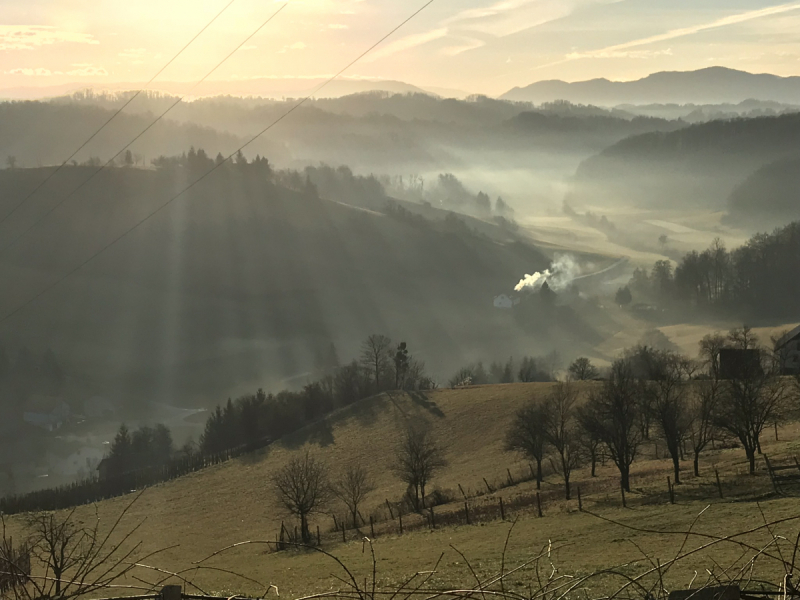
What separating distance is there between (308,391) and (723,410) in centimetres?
5821

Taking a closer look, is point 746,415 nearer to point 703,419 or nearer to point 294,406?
point 703,419

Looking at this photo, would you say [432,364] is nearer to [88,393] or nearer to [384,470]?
[88,393]

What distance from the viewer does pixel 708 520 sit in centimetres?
2389

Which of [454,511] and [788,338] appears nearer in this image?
[454,511]

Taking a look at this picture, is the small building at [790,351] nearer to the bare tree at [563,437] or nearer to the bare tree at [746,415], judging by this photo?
the bare tree at [563,437]

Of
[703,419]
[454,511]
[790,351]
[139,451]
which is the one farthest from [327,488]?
[139,451]

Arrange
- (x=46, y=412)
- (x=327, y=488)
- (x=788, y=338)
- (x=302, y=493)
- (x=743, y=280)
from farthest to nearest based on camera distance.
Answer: (x=743, y=280) < (x=46, y=412) < (x=788, y=338) < (x=327, y=488) < (x=302, y=493)

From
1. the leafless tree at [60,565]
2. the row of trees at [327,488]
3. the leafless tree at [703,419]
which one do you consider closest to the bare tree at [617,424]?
the leafless tree at [703,419]

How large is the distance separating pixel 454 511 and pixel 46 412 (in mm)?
138427

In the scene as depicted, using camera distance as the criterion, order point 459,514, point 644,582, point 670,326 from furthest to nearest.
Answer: point 670,326 < point 459,514 < point 644,582

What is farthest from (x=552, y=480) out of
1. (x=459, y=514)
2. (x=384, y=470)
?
(x=384, y=470)

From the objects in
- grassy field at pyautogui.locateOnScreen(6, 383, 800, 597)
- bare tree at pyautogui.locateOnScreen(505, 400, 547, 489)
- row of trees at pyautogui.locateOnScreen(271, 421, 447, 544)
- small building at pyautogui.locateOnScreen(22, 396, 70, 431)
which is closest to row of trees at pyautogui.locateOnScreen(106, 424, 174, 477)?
grassy field at pyautogui.locateOnScreen(6, 383, 800, 597)

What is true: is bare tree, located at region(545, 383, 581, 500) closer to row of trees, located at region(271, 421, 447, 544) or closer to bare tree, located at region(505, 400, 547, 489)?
bare tree, located at region(505, 400, 547, 489)

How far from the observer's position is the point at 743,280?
16538cm
